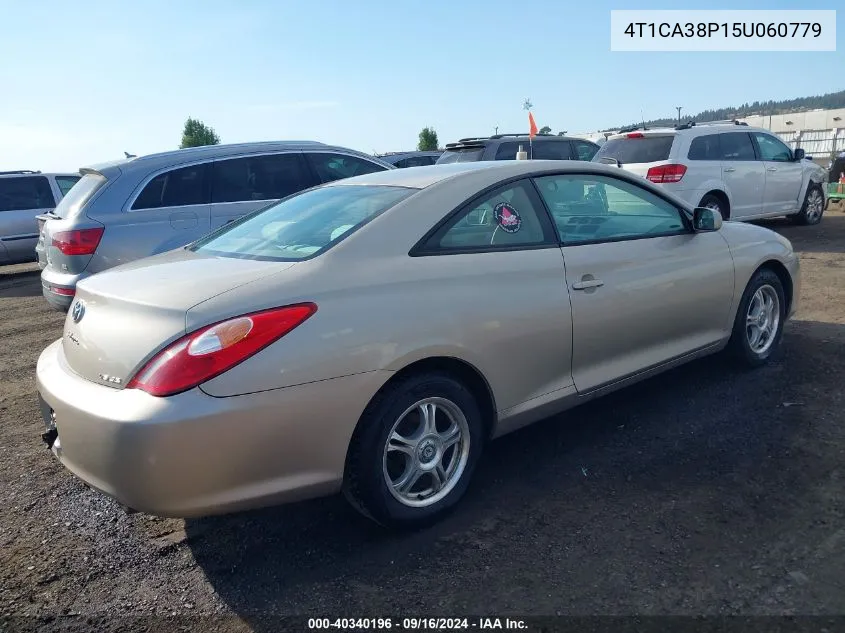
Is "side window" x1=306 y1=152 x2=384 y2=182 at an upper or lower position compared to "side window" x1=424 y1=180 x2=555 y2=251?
upper

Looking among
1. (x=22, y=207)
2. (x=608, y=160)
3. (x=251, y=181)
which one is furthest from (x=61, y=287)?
(x=608, y=160)

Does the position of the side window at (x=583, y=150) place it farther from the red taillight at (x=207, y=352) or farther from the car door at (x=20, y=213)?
the red taillight at (x=207, y=352)

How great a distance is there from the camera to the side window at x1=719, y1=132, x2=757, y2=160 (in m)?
10.2

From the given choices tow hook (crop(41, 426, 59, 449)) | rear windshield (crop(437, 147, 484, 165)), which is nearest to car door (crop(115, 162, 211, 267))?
tow hook (crop(41, 426, 59, 449))

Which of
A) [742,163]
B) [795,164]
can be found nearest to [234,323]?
[742,163]

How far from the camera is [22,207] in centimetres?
1175

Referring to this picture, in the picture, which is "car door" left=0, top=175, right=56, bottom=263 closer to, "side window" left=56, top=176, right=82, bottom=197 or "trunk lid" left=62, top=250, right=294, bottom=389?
"side window" left=56, top=176, right=82, bottom=197

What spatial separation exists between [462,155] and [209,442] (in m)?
9.54

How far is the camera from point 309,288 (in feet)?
9.02

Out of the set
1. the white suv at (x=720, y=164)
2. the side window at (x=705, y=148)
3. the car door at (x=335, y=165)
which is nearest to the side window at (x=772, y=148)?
the white suv at (x=720, y=164)

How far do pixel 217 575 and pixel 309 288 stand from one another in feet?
3.96

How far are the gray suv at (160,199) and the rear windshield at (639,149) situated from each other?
4660mm

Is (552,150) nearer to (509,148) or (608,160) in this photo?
(509,148)

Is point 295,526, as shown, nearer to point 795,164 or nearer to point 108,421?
point 108,421
